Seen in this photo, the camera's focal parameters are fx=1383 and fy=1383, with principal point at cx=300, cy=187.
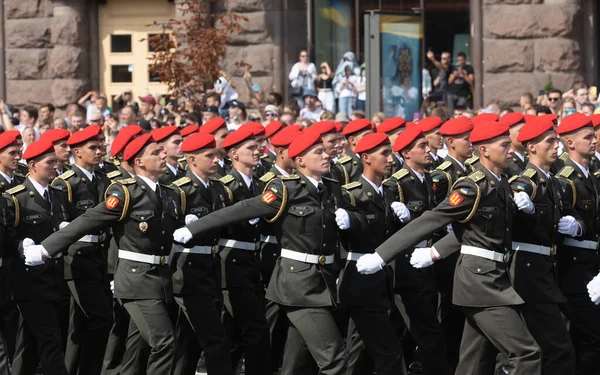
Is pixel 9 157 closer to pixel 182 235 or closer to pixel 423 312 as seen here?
pixel 182 235

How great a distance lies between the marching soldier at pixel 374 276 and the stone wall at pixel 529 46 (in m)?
9.02

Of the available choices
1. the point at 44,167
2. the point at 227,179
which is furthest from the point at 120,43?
the point at 44,167

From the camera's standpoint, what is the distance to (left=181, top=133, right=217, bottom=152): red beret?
33.9 ft

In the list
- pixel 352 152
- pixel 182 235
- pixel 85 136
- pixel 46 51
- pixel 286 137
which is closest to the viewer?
pixel 182 235

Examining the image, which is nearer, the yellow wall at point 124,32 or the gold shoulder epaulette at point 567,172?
the gold shoulder epaulette at point 567,172

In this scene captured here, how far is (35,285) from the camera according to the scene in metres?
9.94

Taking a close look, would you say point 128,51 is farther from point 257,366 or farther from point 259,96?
point 257,366

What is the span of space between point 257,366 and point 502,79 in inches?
373

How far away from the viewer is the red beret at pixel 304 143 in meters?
9.48

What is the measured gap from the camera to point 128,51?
22.2 meters

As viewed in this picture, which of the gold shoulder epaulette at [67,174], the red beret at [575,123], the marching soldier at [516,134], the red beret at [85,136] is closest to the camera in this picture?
the red beret at [575,123]

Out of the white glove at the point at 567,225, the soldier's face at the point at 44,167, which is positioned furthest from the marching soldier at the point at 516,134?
the soldier's face at the point at 44,167

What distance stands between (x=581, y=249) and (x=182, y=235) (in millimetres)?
2896

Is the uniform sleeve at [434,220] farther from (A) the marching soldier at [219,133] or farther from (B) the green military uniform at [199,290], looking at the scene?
(A) the marching soldier at [219,133]
